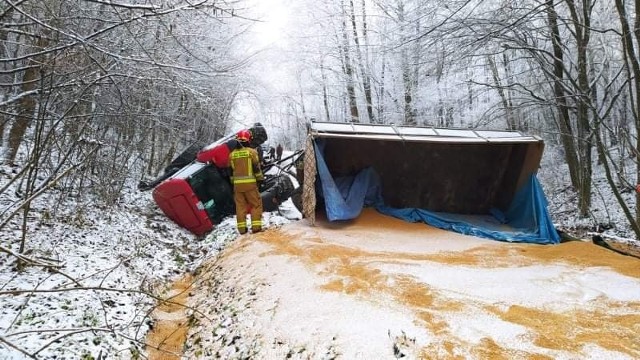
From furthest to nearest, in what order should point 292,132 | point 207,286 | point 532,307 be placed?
point 292,132
point 207,286
point 532,307

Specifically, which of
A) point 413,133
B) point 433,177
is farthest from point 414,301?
point 433,177

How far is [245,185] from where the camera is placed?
6.68 metres

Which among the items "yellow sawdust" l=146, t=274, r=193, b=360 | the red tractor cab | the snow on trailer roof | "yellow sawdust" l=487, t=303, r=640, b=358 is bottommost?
"yellow sawdust" l=146, t=274, r=193, b=360

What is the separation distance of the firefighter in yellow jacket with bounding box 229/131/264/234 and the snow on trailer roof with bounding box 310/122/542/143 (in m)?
1.14

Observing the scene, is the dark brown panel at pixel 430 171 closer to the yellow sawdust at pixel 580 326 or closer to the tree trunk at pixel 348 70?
the yellow sawdust at pixel 580 326

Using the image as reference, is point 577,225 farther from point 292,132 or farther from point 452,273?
point 292,132

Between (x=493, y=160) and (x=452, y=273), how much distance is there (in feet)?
14.5

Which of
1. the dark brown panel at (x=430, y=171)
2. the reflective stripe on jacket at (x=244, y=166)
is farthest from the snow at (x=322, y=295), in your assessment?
the dark brown panel at (x=430, y=171)

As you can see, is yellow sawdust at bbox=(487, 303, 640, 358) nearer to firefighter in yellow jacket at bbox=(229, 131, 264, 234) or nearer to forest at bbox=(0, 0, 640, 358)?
forest at bbox=(0, 0, 640, 358)

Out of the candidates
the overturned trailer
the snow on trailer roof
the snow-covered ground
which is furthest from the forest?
the overturned trailer

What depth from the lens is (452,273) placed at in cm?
413

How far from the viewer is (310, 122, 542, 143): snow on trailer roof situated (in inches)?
253

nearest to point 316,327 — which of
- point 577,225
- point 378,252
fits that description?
point 378,252

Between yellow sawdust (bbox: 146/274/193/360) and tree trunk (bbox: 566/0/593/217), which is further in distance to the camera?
tree trunk (bbox: 566/0/593/217)
